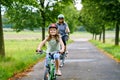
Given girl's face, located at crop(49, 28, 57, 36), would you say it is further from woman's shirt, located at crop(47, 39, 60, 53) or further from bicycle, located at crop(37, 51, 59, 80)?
bicycle, located at crop(37, 51, 59, 80)

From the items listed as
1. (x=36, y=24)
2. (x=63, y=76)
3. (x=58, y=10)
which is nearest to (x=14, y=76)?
(x=63, y=76)

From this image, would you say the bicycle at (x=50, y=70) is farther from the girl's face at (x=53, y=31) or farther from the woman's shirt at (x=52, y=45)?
the girl's face at (x=53, y=31)

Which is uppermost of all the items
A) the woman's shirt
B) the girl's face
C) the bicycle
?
the girl's face

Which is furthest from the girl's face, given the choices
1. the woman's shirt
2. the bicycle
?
the bicycle

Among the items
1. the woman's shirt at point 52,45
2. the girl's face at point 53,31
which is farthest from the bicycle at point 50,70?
the girl's face at point 53,31

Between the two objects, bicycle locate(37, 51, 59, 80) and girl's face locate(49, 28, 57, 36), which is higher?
girl's face locate(49, 28, 57, 36)

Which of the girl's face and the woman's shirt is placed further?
the woman's shirt

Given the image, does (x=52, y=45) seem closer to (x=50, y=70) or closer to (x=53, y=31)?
(x=53, y=31)

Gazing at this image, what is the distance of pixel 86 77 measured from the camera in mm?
12453

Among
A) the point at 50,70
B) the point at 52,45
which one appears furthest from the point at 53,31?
the point at 50,70

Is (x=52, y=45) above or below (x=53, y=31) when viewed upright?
below

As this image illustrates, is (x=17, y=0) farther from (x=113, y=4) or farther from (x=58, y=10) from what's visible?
(x=58, y=10)

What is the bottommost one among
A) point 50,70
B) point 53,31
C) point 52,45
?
point 50,70

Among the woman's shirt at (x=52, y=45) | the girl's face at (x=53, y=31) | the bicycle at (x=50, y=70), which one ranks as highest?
the girl's face at (x=53, y=31)
